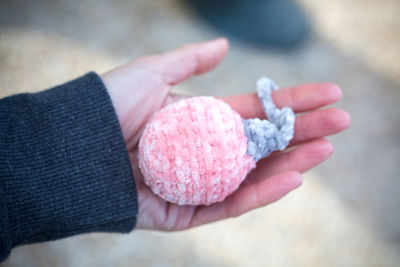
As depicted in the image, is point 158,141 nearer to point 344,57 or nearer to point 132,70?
point 132,70

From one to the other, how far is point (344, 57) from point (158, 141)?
0.83 meters

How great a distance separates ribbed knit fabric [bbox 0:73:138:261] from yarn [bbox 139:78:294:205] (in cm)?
8

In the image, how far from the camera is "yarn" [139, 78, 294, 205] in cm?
69

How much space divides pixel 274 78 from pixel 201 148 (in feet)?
2.03

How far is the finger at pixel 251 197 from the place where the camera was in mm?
747

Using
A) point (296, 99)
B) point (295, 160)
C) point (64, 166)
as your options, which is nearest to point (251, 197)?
point (295, 160)

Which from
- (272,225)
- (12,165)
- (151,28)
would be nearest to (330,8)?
(151,28)

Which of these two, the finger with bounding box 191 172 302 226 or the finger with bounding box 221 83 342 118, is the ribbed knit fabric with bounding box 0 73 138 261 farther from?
the finger with bounding box 221 83 342 118

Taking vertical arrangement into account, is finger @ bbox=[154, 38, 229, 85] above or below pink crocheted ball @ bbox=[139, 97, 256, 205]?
above

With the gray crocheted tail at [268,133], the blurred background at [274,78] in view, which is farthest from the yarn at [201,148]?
the blurred background at [274,78]

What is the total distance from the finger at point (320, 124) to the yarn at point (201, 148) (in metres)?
0.09

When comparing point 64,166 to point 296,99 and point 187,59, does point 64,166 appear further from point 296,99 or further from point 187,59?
point 296,99

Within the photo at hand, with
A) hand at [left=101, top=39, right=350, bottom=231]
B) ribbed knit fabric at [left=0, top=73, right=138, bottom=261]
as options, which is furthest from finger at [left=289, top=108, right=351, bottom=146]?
ribbed knit fabric at [left=0, top=73, right=138, bottom=261]

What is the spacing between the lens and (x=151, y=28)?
4.18 ft
